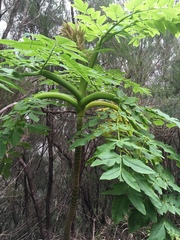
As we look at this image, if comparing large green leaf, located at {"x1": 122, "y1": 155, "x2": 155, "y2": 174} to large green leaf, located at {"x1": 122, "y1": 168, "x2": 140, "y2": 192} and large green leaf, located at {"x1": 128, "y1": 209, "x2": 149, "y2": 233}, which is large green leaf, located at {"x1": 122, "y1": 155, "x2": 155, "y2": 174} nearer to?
large green leaf, located at {"x1": 122, "y1": 168, "x2": 140, "y2": 192}

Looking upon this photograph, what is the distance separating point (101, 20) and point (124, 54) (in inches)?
82.0

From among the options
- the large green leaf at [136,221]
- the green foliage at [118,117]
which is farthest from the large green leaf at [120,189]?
the large green leaf at [136,221]

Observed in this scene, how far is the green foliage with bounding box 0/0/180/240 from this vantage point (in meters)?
1.00

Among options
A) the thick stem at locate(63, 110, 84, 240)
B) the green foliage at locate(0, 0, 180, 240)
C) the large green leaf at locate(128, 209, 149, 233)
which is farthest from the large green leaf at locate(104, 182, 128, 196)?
the thick stem at locate(63, 110, 84, 240)

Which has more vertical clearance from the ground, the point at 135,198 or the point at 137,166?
the point at 137,166

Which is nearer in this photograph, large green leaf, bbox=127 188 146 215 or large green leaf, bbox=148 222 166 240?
large green leaf, bbox=127 188 146 215

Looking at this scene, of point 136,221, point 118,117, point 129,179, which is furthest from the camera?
point 118,117

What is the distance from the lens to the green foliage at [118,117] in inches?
39.5

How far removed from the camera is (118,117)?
1.33m

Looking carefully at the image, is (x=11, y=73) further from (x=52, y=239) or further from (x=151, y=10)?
(x=52, y=239)

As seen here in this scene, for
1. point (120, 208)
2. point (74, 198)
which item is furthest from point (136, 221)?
point (74, 198)

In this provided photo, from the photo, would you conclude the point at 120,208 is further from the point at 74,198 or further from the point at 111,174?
the point at 74,198

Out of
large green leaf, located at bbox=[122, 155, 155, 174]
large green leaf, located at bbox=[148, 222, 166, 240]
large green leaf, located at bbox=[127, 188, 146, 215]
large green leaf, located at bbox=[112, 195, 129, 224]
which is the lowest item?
large green leaf, located at bbox=[148, 222, 166, 240]

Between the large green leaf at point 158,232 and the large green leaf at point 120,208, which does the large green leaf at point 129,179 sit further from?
the large green leaf at point 158,232
